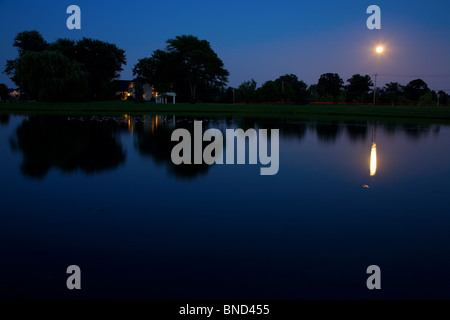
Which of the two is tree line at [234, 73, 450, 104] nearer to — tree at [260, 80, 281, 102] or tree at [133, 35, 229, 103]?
tree at [260, 80, 281, 102]

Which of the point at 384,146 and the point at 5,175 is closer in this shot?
the point at 5,175

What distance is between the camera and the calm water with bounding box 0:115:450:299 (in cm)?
438

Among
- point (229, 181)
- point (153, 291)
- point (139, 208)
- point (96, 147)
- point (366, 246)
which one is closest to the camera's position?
point (153, 291)

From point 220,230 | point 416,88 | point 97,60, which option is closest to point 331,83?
point 416,88

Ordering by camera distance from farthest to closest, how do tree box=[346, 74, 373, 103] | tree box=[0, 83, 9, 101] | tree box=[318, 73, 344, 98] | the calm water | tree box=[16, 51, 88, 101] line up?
tree box=[318, 73, 344, 98]
tree box=[346, 74, 373, 103]
tree box=[0, 83, 9, 101]
tree box=[16, 51, 88, 101]
the calm water

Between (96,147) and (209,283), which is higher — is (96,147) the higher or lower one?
the higher one

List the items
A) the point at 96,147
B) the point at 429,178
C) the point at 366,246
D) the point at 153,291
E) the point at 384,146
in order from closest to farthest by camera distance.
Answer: the point at 153,291, the point at 366,246, the point at 429,178, the point at 96,147, the point at 384,146

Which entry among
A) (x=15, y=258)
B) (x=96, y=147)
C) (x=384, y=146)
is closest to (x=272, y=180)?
(x=15, y=258)

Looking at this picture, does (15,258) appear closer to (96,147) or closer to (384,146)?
(96,147)

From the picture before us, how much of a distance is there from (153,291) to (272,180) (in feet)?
19.5

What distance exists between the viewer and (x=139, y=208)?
7.16 metres

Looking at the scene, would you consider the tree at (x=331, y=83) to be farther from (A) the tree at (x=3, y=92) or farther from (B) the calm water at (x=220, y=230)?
(B) the calm water at (x=220, y=230)

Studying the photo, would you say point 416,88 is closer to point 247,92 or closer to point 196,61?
point 247,92

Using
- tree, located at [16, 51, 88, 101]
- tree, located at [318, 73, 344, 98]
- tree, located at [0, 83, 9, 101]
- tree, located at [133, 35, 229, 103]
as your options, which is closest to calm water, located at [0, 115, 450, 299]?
tree, located at [16, 51, 88, 101]
